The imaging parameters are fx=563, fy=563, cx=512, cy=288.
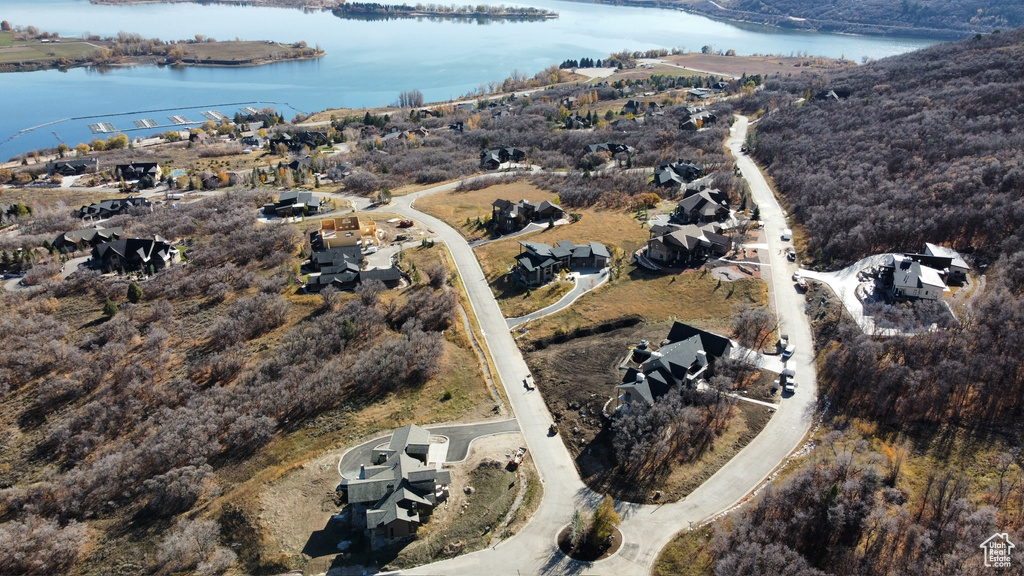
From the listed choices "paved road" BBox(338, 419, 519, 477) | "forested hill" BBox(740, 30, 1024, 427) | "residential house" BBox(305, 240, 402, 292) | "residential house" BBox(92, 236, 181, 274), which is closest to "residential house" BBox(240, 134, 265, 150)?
"residential house" BBox(92, 236, 181, 274)

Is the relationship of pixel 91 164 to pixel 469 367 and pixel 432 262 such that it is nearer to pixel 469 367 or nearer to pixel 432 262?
pixel 432 262

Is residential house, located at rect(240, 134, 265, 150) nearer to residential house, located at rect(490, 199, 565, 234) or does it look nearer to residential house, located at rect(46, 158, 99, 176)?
residential house, located at rect(46, 158, 99, 176)

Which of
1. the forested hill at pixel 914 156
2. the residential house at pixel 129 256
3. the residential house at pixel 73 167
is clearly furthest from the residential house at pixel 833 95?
the residential house at pixel 73 167

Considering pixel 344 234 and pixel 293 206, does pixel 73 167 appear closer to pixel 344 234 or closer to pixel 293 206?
pixel 293 206

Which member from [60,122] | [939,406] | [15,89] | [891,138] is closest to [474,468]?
[939,406]

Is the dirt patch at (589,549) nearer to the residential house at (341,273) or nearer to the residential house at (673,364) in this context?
the residential house at (673,364)
